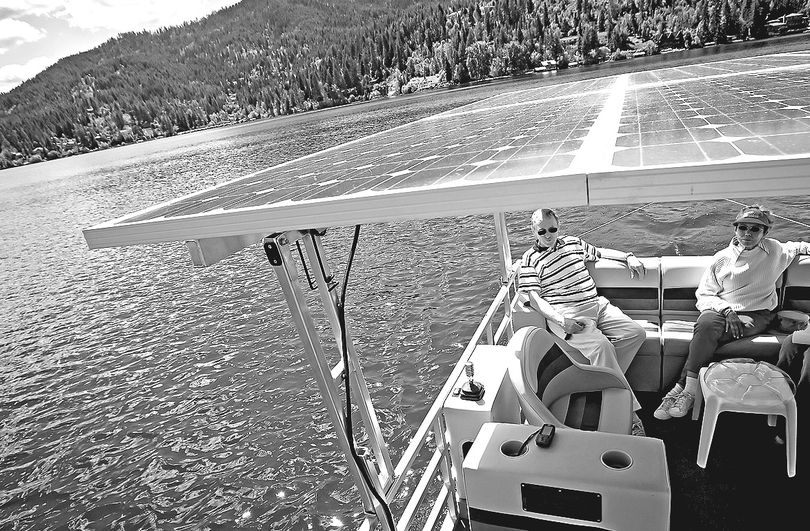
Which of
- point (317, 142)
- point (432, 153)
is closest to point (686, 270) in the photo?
point (432, 153)

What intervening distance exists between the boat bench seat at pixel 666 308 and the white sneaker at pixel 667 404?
327mm

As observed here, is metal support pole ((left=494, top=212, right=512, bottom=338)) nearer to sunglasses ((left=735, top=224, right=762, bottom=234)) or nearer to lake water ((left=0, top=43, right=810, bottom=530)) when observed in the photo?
sunglasses ((left=735, top=224, right=762, bottom=234))

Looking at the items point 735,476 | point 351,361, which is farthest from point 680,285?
point 351,361

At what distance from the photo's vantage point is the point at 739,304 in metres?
3.91

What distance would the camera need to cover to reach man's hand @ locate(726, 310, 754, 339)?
3.80m

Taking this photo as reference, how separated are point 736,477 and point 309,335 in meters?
3.08

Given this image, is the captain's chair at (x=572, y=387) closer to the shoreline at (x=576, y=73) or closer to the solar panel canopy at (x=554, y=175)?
the solar panel canopy at (x=554, y=175)

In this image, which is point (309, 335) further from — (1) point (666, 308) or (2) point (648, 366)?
(1) point (666, 308)

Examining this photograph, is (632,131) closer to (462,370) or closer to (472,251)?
(462,370)

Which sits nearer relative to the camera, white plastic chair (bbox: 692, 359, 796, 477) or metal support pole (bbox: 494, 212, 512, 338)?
white plastic chair (bbox: 692, 359, 796, 477)

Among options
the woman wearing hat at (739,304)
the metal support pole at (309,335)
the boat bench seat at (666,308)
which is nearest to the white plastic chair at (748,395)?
the woman wearing hat at (739,304)

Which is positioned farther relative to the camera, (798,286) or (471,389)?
(798,286)

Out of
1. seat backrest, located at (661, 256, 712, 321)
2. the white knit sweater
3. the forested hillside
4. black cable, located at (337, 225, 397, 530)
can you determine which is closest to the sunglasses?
the white knit sweater

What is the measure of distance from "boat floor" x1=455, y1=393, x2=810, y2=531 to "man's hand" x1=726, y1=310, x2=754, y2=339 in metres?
0.59
